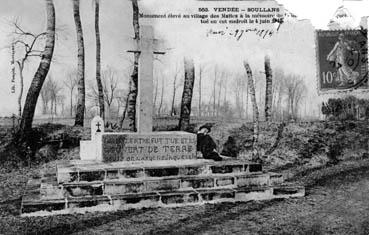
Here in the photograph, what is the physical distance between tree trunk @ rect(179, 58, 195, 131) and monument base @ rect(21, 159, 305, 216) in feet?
7.42

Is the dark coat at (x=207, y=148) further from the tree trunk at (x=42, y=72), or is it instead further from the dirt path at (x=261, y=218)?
the tree trunk at (x=42, y=72)

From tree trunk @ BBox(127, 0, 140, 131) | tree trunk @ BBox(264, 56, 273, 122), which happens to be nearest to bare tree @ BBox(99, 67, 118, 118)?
tree trunk @ BBox(127, 0, 140, 131)

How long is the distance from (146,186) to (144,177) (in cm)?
19

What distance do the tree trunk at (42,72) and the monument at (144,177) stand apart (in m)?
1.42

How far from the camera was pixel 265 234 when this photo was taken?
4.46 m

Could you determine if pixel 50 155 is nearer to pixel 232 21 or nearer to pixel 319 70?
pixel 232 21

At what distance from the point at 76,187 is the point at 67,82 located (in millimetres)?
2810

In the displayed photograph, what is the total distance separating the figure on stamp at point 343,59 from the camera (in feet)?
28.5

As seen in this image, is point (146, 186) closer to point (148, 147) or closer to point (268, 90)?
point (148, 147)

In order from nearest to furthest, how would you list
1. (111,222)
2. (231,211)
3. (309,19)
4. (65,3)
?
(111,222) < (231,211) < (65,3) < (309,19)

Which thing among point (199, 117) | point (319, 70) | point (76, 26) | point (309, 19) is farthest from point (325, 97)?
point (76, 26)

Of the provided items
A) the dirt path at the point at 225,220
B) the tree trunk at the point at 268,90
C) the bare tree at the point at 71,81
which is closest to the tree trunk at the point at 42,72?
the bare tree at the point at 71,81

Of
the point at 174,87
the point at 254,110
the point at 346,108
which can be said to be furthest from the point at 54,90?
the point at 346,108

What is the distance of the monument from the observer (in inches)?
206
